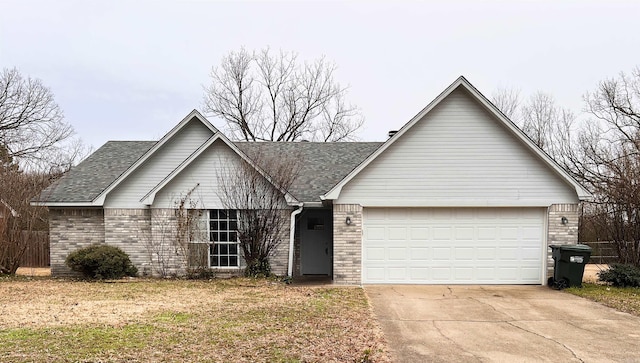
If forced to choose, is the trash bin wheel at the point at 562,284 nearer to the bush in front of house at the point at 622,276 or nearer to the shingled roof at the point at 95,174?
the bush in front of house at the point at 622,276

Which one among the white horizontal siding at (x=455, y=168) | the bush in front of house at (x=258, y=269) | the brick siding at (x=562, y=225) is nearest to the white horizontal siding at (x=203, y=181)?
the bush in front of house at (x=258, y=269)

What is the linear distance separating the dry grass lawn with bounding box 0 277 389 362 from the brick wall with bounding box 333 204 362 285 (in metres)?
0.83

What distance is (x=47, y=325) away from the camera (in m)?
7.66

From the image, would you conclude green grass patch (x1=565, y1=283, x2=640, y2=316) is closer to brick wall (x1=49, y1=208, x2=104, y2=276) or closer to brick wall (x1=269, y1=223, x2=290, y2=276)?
brick wall (x1=269, y1=223, x2=290, y2=276)

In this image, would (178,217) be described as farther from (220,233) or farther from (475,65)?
(475,65)

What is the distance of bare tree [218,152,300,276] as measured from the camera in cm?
1369

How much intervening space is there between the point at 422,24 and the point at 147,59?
11569 millimetres

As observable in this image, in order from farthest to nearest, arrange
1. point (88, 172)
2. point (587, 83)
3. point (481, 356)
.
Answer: point (587, 83), point (88, 172), point (481, 356)

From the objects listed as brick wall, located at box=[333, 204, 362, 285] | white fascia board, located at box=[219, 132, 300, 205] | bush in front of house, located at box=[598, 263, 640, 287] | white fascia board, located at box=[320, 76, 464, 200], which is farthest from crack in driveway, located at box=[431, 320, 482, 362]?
bush in front of house, located at box=[598, 263, 640, 287]

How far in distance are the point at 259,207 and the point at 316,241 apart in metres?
2.78

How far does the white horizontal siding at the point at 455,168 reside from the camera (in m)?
12.7

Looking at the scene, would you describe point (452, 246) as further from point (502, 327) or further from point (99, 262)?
point (99, 262)

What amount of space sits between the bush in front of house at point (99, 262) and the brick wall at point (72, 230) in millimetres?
968

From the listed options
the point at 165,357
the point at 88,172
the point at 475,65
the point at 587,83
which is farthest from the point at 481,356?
the point at 587,83
